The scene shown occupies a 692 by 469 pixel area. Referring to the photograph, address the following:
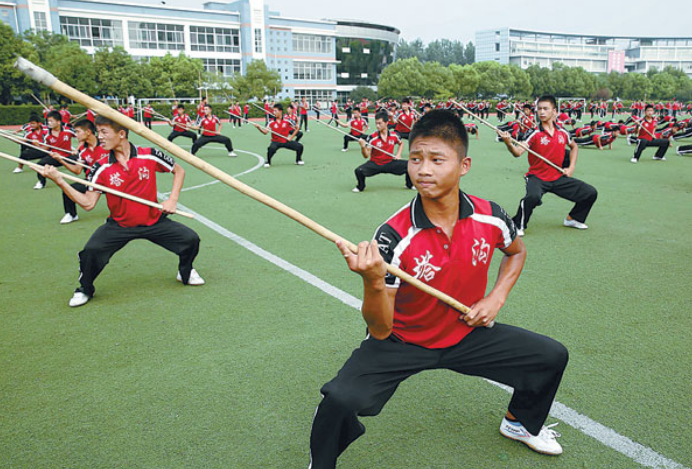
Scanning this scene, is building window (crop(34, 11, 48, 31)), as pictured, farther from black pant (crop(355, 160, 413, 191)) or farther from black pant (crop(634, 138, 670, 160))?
black pant (crop(634, 138, 670, 160))

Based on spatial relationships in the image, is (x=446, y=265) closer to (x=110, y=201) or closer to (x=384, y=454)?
(x=384, y=454)

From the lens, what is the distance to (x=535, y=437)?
9.57ft

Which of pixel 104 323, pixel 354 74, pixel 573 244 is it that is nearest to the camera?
pixel 104 323

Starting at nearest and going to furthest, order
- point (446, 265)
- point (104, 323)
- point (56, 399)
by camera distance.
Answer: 1. point (446, 265)
2. point (56, 399)
3. point (104, 323)

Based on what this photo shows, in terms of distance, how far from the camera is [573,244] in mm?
7039

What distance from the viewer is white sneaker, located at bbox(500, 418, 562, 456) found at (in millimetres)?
2881

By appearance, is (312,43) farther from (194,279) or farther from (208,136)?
(194,279)

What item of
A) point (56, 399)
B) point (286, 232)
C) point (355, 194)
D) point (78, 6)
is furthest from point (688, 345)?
point (78, 6)

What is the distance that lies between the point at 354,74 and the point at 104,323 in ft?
288

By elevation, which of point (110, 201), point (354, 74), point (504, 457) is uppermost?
point (354, 74)

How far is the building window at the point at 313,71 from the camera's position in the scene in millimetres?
71750

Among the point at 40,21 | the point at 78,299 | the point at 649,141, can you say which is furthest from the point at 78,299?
the point at 40,21

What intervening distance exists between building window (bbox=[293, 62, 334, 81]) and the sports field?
67.3 metres

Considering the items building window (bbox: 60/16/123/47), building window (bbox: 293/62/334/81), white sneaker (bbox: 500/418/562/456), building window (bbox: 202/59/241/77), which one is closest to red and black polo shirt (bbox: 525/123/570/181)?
white sneaker (bbox: 500/418/562/456)
